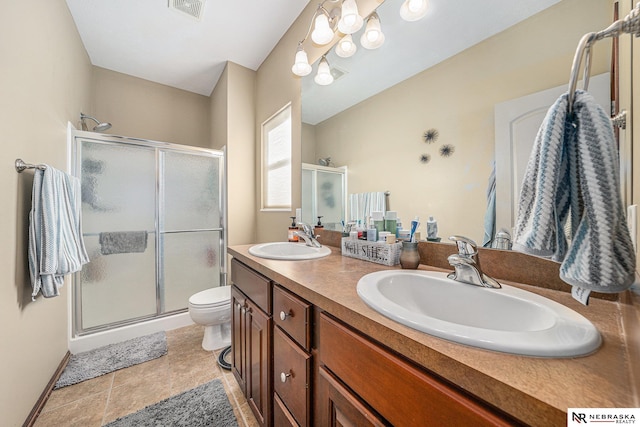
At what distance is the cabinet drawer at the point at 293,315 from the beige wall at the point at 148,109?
9.04 feet

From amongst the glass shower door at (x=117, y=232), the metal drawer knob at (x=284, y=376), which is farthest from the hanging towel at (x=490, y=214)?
the glass shower door at (x=117, y=232)

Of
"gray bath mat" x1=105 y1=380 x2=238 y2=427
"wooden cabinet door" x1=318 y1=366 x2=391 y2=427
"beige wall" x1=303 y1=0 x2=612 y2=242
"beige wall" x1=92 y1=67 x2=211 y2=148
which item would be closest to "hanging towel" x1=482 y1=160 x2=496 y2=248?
"beige wall" x1=303 y1=0 x2=612 y2=242

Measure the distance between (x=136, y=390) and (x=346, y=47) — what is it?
243 centimetres

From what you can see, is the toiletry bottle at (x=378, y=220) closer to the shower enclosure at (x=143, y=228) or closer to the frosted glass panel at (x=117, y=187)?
the shower enclosure at (x=143, y=228)

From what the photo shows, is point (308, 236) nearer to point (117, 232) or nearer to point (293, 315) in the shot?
point (293, 315)

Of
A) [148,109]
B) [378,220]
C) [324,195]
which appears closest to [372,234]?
[378,220]

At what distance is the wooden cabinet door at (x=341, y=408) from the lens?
0.52 metres

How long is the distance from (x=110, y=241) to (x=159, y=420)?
152 centimetres

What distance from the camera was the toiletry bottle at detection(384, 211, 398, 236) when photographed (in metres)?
1.11

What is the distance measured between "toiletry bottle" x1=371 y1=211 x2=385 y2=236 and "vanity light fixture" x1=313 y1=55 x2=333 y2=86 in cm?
95

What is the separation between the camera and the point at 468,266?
2.30ft

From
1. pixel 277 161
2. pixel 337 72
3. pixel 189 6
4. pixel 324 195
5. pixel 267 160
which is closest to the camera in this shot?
pixel 337 72

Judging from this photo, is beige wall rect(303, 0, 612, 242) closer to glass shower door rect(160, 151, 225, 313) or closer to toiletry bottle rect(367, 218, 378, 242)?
toiletry bottle rect(367, 218, 378, 242)

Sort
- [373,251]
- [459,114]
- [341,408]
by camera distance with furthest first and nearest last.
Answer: [373,251] → [459,114] → [341,408]
